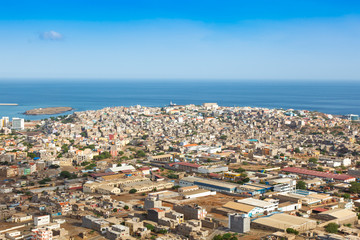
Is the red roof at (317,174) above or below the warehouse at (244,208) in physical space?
below

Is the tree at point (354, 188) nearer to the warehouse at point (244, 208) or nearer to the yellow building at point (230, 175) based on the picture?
the yellow building at point (230, 175)

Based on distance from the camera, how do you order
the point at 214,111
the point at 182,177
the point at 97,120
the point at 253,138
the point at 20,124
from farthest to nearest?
1. the point at 214,111
2. the point at 97,120
3. the point at 20,124
4. the point at 253,138
5. the point at 182,177

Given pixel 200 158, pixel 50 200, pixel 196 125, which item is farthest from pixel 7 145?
pixel 196 125

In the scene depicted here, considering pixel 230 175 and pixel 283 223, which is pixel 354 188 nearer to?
pixel 230 175

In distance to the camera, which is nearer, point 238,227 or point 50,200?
point 238,227

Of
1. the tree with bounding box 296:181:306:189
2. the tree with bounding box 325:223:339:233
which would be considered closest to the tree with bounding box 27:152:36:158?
the tree with bounding box 296:181:306:189

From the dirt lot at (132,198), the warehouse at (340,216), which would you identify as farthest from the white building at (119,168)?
the warehouse at (340,216)

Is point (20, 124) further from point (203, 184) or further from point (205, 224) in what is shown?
point (205, 224)

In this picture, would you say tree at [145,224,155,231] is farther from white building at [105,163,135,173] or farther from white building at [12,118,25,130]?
white building at [12,118,25,130]

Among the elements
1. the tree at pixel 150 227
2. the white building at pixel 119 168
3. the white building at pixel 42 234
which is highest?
the white building at pixel 42 234

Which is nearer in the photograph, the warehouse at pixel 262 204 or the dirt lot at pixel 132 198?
the warehouse at pixel 262 204
